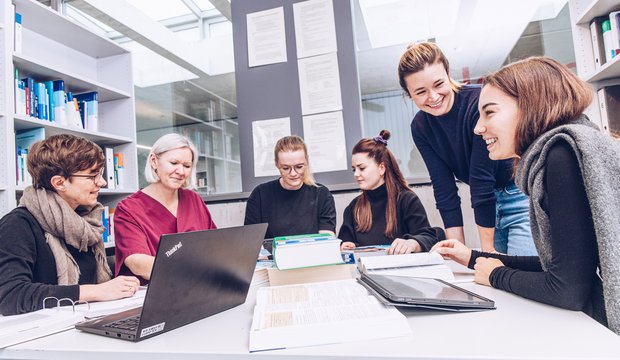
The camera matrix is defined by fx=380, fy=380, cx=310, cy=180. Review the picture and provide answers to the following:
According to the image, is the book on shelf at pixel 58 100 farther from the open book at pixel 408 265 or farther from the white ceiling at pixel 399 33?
the open book at pixel 408 265

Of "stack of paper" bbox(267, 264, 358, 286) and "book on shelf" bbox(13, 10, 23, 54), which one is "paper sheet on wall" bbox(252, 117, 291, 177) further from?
"stack of paper" bbox(267, 264, 358, 286)

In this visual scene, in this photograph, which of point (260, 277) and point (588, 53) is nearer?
point (260, 277)

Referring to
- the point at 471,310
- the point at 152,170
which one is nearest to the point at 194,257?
the point at 471,310

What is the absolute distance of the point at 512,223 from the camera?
1.41 m

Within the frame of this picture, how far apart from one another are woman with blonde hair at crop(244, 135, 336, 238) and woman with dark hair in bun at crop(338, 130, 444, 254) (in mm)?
181

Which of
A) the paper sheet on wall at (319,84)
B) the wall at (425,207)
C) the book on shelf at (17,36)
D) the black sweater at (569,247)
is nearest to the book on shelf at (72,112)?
the book on shelf at (17,36)

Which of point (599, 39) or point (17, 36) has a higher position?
point (17, 36)

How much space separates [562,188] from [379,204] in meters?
1.39

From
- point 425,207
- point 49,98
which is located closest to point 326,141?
point 425,207

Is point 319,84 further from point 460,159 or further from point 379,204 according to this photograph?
point 460,159

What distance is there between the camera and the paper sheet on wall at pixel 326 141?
2.64 m

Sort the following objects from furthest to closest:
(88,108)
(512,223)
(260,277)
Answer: (88,108) → (512,223) → (260,277)

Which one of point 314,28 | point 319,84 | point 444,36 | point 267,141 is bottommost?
point 267,141

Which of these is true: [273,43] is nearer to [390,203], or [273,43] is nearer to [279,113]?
[279,113]
